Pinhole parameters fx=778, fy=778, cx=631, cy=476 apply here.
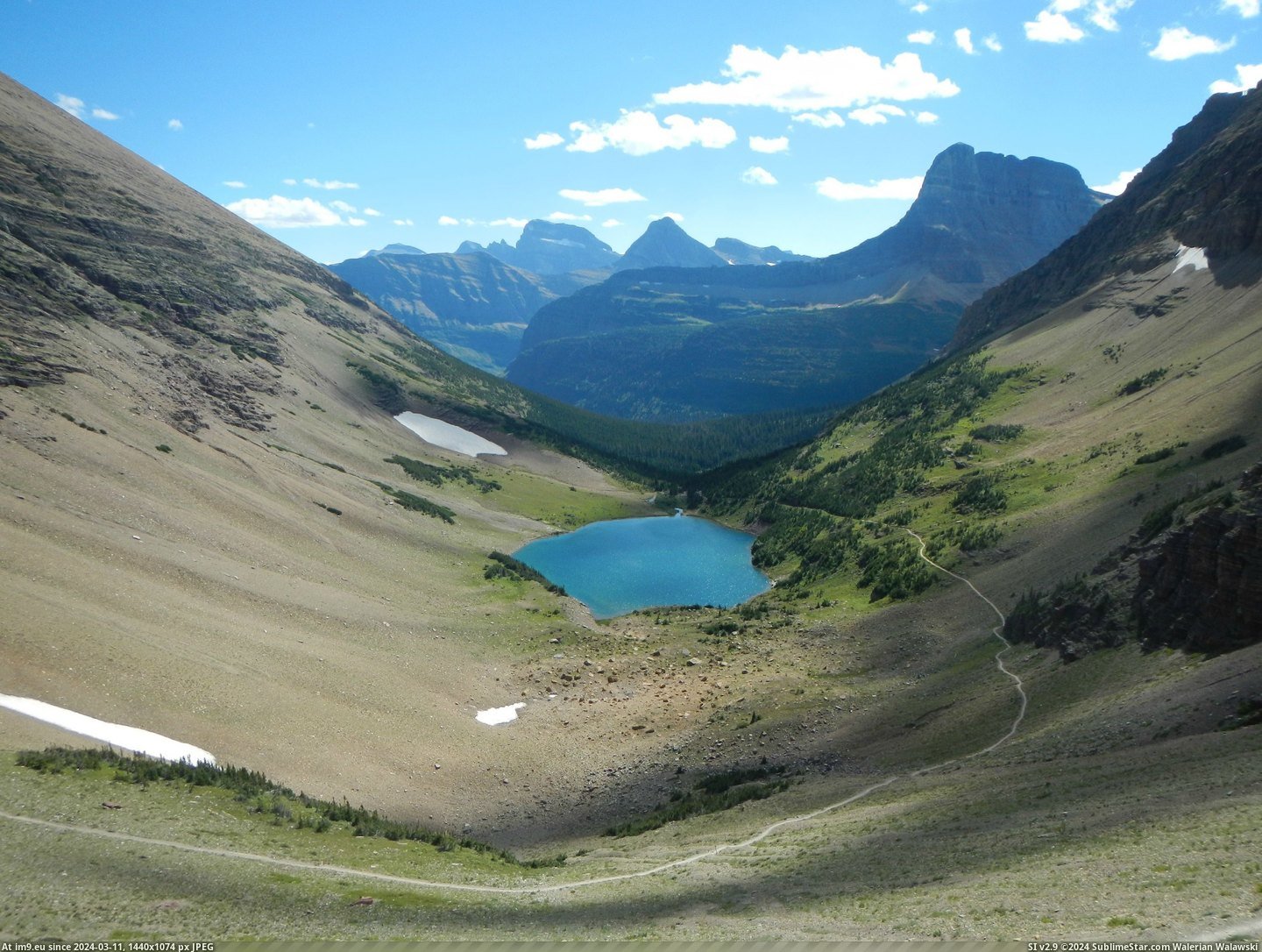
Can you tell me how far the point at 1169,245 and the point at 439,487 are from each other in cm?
13309

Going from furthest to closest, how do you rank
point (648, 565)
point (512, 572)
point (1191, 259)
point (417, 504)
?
point (1191, 259) → point (648, 565) → point (417, 504) → point (512, 572)

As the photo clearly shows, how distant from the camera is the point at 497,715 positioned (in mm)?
49312

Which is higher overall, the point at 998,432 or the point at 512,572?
the point at 998,432

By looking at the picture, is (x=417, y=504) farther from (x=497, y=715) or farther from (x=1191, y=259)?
(x=1191, y=259)

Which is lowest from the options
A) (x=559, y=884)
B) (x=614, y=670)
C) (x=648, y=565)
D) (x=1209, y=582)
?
(x=648, y=565)

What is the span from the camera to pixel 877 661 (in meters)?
52.2

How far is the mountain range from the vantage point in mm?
20312

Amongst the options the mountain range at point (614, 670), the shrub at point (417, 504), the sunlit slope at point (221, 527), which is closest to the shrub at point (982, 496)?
the mountain range at point (614, 670)

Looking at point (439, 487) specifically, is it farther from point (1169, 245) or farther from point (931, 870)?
point (1169, 245)

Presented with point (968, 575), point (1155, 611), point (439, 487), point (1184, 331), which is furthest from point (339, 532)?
point (1184, 331)

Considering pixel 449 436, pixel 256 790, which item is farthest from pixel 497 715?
pixel 449 436

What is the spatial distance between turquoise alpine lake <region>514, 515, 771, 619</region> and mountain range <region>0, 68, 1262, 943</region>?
6.13 m

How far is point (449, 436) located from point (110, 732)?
127329mm

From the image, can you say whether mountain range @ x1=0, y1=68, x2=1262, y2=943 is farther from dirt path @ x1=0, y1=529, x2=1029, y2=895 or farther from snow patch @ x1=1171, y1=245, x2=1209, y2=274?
snow patch @ x1=1171, y1=245, x2=1209, y2=274
